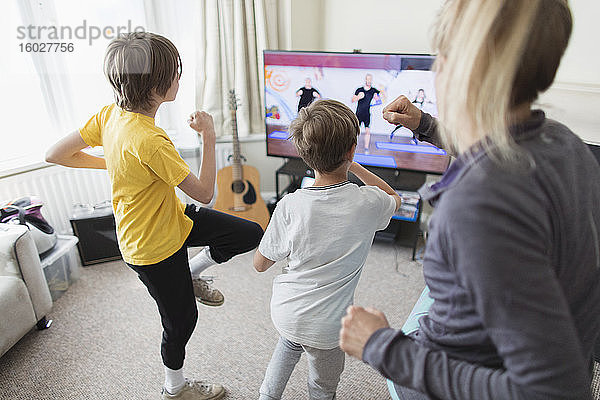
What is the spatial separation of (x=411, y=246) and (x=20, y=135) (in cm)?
256

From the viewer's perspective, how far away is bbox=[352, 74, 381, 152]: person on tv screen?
247cm

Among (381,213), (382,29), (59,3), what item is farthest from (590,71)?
(59,3)

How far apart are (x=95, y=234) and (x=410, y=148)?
2.01m

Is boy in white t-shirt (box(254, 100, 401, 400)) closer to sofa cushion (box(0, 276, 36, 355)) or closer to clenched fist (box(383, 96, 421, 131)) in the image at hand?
clenched fist (box(383, 96, 421, 131))

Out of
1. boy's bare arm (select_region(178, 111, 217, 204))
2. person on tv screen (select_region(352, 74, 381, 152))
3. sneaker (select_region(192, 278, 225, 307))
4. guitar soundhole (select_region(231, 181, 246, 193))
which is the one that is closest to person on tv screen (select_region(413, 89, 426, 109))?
person on tv screen (select_region(352, 74, 381, 152))

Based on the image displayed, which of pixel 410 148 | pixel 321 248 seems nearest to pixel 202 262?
pixel 321 248

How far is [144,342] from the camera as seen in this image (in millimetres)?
2021

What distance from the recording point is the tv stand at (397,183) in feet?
8.61

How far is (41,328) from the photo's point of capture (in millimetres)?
2111

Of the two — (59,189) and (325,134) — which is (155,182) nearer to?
(325,134)

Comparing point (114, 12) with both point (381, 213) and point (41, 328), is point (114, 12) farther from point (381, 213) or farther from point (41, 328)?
point (381, 213)

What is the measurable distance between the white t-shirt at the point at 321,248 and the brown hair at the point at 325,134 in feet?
0.26

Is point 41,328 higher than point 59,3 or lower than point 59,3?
lower

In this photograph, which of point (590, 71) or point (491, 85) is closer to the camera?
point (491, 85)
